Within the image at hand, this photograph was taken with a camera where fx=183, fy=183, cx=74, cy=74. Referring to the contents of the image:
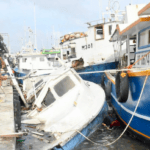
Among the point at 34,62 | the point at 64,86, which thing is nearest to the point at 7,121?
the point at 64,86

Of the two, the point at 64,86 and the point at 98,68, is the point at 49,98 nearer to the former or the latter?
the point at 64,86

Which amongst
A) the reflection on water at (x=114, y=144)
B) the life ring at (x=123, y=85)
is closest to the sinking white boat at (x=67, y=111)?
the reflection on water at (x=114, y=144)

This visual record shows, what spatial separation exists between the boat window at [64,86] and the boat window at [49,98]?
220mm

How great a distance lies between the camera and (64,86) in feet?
20.3

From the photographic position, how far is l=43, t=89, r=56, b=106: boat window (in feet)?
19.1

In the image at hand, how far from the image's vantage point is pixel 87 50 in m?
16.1

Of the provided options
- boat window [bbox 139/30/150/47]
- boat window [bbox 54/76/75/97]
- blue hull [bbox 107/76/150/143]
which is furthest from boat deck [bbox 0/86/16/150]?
boat window [bbox 139/30/150/47]

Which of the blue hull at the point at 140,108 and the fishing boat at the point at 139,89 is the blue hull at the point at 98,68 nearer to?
the fishing boat at the point at 139,89

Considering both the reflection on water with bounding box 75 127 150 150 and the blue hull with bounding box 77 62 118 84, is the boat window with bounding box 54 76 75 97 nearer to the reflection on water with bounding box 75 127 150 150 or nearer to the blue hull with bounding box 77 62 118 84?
the reflection on water with bounding box 75 127 150 150

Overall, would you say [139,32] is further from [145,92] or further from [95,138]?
[95,138]

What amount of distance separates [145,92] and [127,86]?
0.65 m

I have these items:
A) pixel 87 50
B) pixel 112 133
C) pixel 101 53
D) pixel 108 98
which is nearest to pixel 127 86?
pixel 112 133

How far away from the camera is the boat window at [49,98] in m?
5.81

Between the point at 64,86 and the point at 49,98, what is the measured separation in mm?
674
